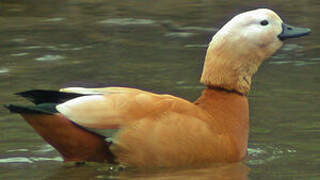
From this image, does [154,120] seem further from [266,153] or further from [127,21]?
[127,21]

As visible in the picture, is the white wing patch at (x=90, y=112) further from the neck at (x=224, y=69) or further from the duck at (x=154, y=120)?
the neck at (x=224, y=69)

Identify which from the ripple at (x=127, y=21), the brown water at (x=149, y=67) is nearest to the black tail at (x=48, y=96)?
the brown water at (x=149, y=67)

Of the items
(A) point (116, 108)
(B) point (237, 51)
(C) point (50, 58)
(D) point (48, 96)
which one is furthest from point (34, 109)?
(C) point (50, 58)

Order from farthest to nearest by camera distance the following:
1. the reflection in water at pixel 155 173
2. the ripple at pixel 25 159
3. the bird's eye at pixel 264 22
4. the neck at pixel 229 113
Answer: the bird's eye at pixel 264 22, the ripple at pixel 25 159, the neck at pixel 229 113, the reflection in water at pixel 155 173

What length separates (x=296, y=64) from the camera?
459 inches

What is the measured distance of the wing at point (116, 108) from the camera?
777 cm

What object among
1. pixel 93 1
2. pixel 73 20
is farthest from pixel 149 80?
pixel 93 1

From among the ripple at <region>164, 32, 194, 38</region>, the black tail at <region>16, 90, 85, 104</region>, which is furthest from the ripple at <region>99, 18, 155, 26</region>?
the black tail at <region>16, 90, 85, 104</region>

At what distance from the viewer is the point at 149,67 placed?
11.6 meters

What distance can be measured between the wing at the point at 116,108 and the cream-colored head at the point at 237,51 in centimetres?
A: 39

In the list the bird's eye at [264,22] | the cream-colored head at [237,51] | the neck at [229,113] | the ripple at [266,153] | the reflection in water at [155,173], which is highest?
the bird's eye at [264,22]

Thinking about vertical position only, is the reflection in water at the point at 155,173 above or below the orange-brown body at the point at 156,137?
below

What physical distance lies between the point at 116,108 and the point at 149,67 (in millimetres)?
3747

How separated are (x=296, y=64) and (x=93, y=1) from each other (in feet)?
16.1
